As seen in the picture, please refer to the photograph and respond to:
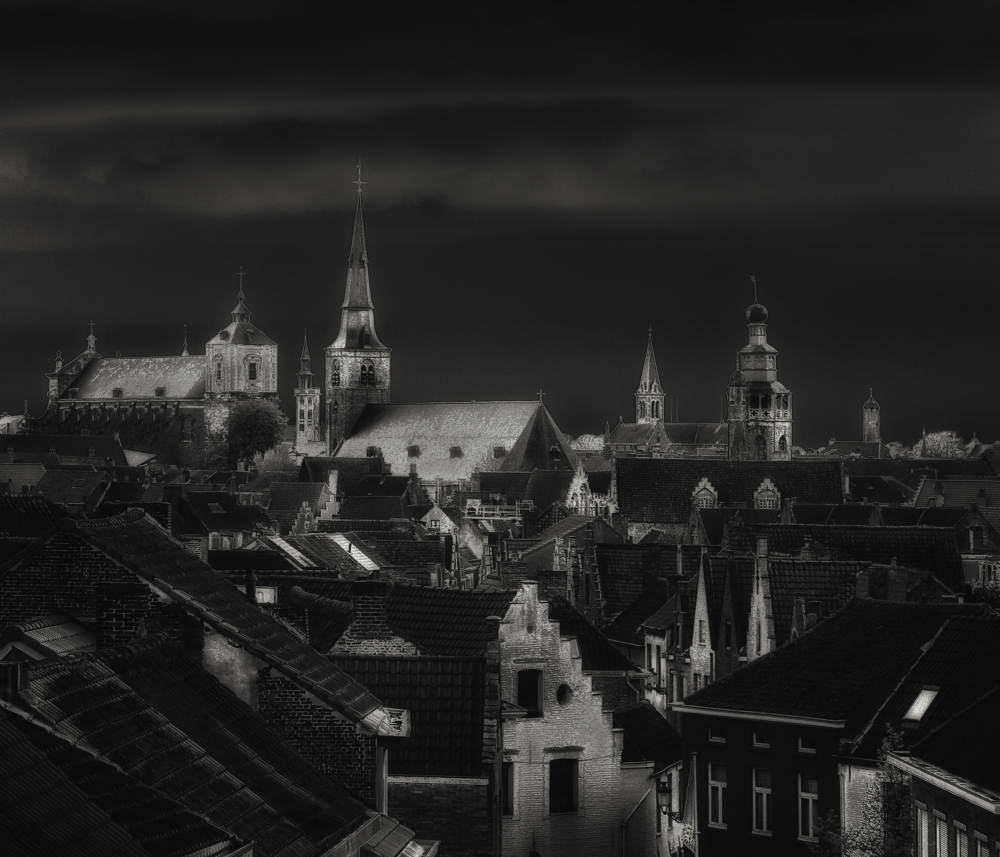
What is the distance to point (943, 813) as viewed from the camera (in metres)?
22.1

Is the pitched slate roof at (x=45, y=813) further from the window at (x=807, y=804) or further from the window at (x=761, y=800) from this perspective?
the window at (x=761, y=800)

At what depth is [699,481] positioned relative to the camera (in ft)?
414

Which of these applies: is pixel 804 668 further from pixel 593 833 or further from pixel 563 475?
pixel 563 475

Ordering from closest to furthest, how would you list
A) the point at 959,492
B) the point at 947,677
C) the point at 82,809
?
the point at 82,809 < the point at 947,677 < the point at 959,492

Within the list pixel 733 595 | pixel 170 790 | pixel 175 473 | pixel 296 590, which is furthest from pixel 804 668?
pixel 175 473

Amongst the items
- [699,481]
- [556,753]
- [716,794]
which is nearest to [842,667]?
[716,794]

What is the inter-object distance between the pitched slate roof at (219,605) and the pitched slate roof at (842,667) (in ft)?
42.6

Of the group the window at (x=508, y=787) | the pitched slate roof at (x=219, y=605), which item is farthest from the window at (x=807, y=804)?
the pitched slate roof at (x=219, y=605)

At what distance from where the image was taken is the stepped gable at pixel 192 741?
13.2 metres

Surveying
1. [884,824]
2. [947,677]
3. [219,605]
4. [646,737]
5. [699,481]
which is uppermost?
[699,481]

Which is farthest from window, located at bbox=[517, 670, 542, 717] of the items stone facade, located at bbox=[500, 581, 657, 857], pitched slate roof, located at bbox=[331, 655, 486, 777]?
pitched slate roof, located at bbox=[331, 655, 486, 777]

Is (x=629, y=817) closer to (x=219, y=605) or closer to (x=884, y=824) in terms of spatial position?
(x=884, y=824)

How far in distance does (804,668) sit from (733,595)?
39.6ft

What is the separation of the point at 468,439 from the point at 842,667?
160509 mm
